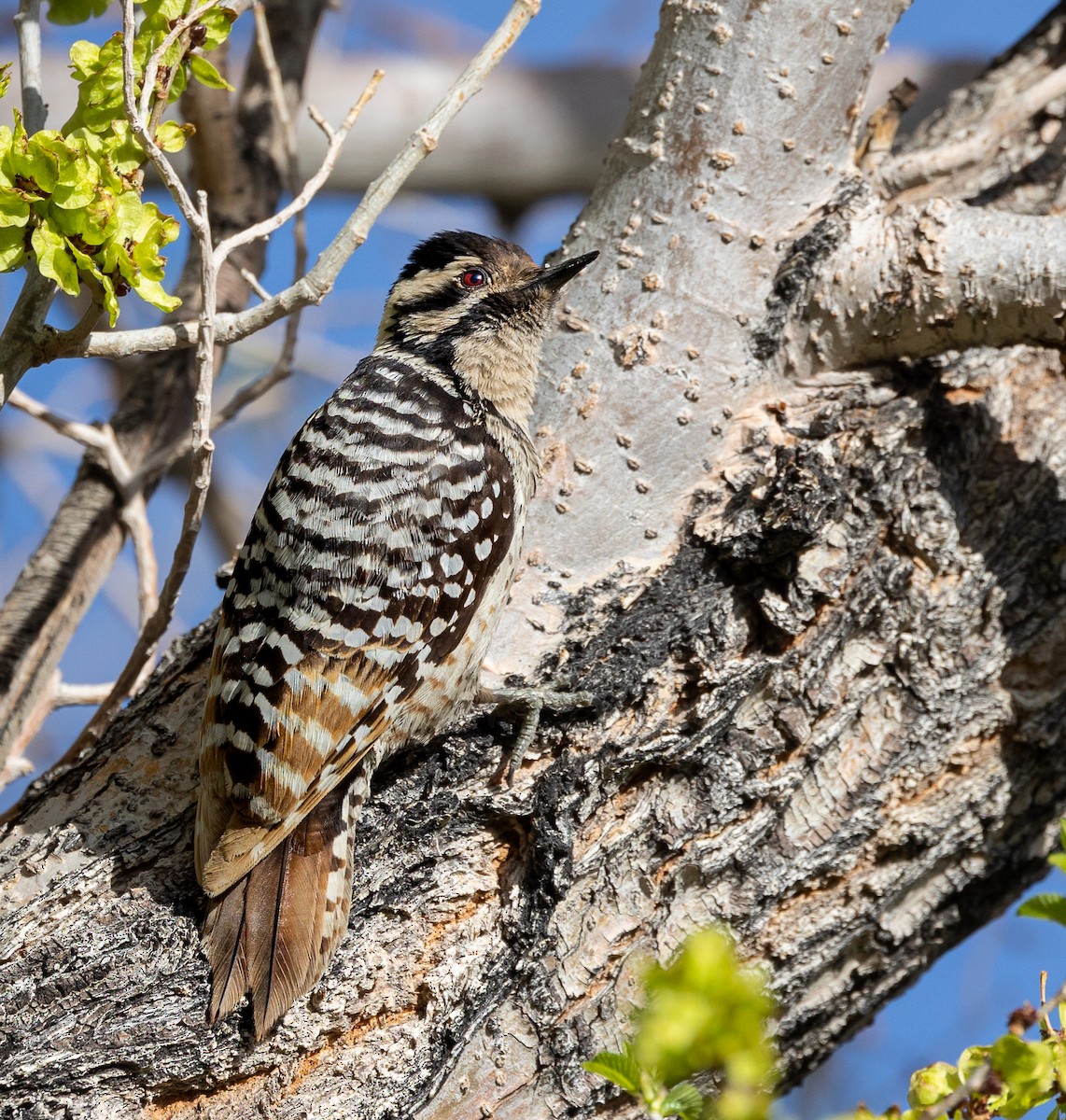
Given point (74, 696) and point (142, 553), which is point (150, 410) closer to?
point (142, 553)

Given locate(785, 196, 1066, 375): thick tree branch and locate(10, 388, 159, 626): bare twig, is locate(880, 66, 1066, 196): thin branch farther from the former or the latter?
locate(10, 388, 159, 626): bare twig

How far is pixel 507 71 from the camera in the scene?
20.4ft

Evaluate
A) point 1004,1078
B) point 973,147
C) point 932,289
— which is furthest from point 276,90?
point 1004,1078

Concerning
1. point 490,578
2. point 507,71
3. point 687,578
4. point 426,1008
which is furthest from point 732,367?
point 507,71

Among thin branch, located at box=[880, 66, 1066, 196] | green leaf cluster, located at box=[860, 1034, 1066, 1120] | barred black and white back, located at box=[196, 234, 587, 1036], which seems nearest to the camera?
green leaf cluster, located at box=[860, 1034, 1066, 1120]

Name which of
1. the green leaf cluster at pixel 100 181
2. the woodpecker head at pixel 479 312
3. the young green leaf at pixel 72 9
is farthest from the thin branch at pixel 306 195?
the woodpecker head at pixel 479 312

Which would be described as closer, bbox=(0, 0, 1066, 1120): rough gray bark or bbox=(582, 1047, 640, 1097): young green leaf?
bbox=(582, 1047, 640, 1097): young green leaf

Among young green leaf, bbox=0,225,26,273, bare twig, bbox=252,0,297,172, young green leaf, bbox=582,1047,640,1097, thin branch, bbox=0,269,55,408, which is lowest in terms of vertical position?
young green leaf, bbox=582,1047,640,1097

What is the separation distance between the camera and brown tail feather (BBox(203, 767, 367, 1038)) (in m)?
2.26

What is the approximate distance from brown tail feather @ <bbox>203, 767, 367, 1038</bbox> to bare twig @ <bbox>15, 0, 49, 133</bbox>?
1442 mm

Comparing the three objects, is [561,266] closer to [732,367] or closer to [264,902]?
[732,367]

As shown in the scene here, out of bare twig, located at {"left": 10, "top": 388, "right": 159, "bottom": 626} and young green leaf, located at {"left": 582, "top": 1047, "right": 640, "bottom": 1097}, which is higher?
bare twig, located at {"left": 10, "top": 388, "right": 159, "bottom": 626}

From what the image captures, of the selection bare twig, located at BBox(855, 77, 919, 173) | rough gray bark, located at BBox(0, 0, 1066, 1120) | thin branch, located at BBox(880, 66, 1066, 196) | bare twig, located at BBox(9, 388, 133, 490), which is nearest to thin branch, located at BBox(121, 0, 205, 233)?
rough gray bark, located at BBox(0, 0, 1066, 1120)

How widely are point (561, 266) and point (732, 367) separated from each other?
530mm
